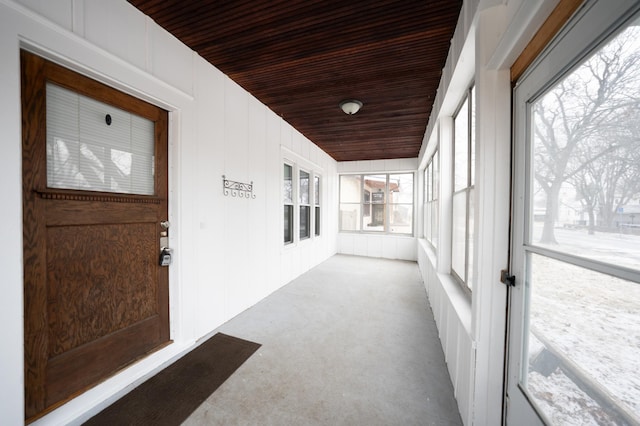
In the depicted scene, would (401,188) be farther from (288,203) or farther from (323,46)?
(323,46)

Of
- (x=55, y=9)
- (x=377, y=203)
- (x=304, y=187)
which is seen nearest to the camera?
(x=55, y=9)

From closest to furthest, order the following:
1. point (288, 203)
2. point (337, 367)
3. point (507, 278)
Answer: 1. point (507, 278)
2. point (337, 367)
3. point (288, 203)

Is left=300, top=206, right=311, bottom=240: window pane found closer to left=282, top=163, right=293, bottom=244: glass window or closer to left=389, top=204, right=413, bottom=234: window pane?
left=282, top=163, right=293, bottom=244: glass window

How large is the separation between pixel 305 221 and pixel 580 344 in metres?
4.68

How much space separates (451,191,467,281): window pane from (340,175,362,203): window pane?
14.9 feet

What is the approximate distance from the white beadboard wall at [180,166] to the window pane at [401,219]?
389cm

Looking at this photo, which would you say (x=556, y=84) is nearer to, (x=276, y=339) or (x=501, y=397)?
(x=501, y=397)

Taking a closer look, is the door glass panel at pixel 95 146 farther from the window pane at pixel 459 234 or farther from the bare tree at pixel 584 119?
the window pane at pixel 459 234

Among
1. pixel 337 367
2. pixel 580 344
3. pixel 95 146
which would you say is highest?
pixel 95 146

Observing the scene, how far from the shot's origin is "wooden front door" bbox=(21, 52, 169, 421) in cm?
142

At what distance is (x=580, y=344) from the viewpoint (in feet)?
2.83

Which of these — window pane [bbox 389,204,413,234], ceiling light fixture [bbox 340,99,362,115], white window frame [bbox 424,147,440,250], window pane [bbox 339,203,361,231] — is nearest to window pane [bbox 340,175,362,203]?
window pane [bbox 339,203,361,231]

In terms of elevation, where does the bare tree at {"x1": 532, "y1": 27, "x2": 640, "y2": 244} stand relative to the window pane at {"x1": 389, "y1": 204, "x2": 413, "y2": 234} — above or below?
above

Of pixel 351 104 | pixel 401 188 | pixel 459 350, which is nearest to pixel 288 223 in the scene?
pixel 351 104
